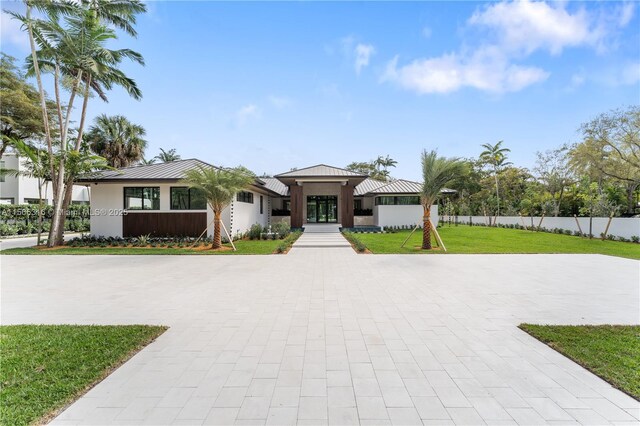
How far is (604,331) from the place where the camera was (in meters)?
4.36

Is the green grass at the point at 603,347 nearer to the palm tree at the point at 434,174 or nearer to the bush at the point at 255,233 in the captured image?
the palm tree at the point at 434,174

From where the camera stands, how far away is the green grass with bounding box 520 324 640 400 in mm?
3105

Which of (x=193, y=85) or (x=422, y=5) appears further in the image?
(x=193, y=85)

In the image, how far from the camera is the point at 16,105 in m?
17.8

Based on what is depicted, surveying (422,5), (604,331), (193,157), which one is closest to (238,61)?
(422,5)

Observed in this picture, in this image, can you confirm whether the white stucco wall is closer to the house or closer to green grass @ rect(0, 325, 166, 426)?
the house

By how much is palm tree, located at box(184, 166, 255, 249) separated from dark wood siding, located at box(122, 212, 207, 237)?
2.51 meters

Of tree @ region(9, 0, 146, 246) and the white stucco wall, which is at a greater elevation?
tree @ region(9, 0, 146, 246)

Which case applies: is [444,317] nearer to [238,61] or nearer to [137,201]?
[238,61]

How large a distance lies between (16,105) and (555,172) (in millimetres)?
44631

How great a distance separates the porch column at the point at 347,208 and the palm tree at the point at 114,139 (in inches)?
762

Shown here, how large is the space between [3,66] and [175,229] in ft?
54.5

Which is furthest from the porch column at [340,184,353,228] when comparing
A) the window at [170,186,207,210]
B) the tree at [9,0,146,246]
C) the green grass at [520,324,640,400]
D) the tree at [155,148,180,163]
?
the tree at [155,148,180,163]

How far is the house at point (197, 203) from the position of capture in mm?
15641
